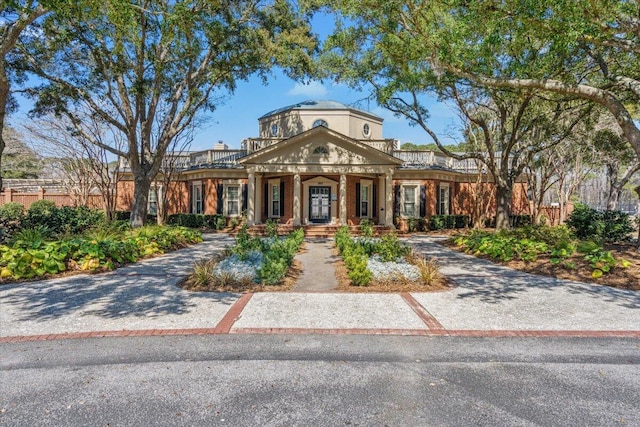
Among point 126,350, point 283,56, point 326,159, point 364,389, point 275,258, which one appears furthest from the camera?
point 326,159

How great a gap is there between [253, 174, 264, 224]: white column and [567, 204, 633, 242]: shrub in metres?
14.6

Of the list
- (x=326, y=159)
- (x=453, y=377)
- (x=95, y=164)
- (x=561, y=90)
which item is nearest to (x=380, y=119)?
(x=326, y=159)

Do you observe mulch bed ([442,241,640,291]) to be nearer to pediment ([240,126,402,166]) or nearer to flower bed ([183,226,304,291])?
flower bed ([183,226,304,291])

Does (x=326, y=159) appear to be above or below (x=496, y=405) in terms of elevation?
above

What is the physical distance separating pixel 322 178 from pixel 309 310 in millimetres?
14481

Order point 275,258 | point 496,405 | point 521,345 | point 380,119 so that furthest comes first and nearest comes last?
point 380,119, point 275,258, point 521,345, point 496,405

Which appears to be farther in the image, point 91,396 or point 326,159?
point 326,159

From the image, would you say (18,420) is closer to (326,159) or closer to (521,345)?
(521,345)

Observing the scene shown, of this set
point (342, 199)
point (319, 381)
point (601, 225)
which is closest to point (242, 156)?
point (342, 199)

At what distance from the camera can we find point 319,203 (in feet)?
65.8

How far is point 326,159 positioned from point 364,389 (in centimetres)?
1579

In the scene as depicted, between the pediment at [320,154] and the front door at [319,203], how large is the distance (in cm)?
215

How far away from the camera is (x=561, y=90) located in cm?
850

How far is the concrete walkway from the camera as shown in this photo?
750 centimetres
